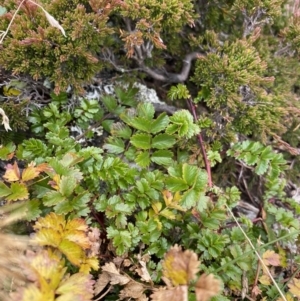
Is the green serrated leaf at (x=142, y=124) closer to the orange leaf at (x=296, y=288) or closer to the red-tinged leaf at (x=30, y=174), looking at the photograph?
the red-tinged leaf at (x=30, y=174)

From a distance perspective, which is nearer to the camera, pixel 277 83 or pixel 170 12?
pixel 170 12

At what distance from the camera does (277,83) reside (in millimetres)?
2354

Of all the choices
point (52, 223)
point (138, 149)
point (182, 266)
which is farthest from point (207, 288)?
point (138, 149)

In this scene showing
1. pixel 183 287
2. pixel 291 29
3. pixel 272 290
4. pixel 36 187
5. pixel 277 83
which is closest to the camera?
pixel 183 287

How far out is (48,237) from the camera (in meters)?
1.46

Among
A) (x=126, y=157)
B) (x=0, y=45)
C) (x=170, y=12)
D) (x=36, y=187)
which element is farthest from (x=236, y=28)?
(x=36, y=187)

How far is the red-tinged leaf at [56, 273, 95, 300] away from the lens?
127 cm

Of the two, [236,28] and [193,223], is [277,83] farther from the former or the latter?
[193,223]

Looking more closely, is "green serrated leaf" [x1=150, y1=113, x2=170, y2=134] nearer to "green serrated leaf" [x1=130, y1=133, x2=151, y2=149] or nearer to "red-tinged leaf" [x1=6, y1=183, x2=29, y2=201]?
"green serrated leaf" [x1=130, y1=133, x2=151, y2=149]

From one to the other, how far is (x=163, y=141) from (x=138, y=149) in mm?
129

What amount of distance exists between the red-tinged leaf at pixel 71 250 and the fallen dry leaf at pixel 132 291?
0.26 metres

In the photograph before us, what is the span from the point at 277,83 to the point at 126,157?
107 centimetres

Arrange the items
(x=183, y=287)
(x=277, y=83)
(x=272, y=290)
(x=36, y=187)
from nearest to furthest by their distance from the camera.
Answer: (x=183, y=287), (x=36, y=187), (x=272, y=290), (x=277, y=83)

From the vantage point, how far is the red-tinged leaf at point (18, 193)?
159cm
